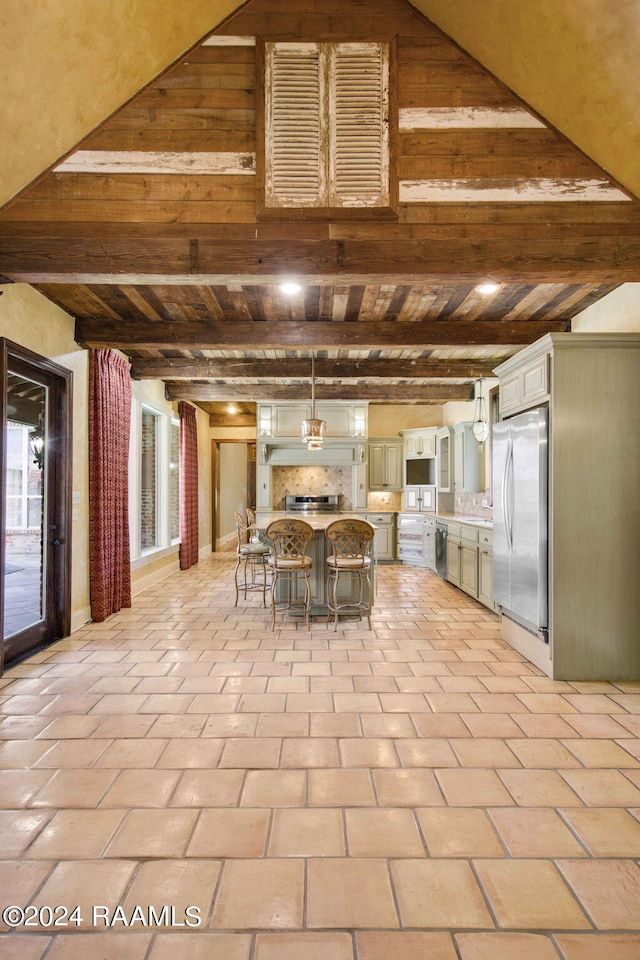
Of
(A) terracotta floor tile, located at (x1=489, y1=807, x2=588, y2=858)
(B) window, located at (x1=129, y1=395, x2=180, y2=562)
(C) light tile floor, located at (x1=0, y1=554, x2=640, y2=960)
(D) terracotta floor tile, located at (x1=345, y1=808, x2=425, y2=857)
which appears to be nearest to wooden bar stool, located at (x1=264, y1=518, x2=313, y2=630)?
(C) light tile floor, located at (x1=0, y1=554, x2=640, y2=960)

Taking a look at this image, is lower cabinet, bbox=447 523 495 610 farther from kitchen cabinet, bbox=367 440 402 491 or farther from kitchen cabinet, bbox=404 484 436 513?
kitchen cabinet, bbox=367 440 402 491

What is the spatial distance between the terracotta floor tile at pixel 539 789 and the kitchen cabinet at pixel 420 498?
5.77 metres

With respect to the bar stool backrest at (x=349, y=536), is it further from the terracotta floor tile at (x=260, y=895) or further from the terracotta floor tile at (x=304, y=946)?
the terracotta floor tile at (x=304, y=946)

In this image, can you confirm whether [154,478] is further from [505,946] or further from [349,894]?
[505,946]

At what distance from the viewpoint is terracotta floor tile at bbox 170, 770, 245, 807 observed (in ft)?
6.57

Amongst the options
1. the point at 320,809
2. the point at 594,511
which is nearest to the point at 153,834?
the point at 320,809

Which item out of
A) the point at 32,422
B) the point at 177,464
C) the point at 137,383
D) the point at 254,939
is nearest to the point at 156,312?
the point at 32,422

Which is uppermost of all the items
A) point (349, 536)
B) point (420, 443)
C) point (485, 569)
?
point (420, 443)

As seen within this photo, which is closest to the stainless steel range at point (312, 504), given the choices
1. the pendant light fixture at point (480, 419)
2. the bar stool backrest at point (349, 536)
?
the pendant light fixture at point (480, 419)

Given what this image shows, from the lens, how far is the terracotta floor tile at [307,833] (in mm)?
1735

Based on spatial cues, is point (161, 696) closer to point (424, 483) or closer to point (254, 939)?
point (254, 939)

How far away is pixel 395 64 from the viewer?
9.35 feet

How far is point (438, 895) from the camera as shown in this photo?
1.56 metres

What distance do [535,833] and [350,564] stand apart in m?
2.71
